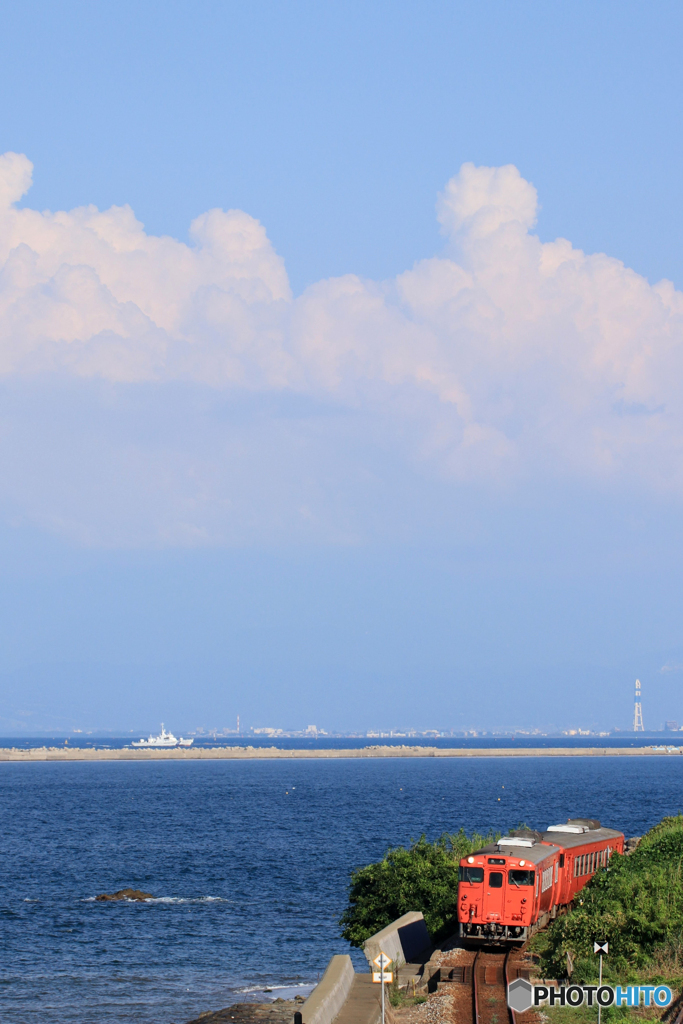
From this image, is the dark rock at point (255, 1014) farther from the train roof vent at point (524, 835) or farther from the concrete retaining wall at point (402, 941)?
the train roof vent at point (524, 835)

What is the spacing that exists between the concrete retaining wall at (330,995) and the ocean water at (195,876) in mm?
9829

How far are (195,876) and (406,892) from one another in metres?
30.9

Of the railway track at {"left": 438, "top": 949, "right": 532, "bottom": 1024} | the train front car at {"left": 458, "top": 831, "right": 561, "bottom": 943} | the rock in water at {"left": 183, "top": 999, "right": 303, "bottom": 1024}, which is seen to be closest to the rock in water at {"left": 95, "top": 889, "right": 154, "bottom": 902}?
the rock in water at {"left": 183, "top": 999, "right": 303, "bottom": 1024}

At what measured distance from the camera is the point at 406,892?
131ft

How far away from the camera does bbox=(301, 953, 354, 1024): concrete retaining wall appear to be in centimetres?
2408

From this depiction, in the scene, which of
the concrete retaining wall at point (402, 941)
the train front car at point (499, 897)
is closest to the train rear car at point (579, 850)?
the train front car at point (499, 897)

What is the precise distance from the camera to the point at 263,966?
43.4 meters

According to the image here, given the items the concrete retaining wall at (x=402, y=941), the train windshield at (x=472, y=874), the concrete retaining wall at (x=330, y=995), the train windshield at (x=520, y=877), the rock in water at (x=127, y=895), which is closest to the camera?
the concrete retaining wall at (x=330, y=995)

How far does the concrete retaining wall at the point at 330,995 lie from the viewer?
24.1 metres

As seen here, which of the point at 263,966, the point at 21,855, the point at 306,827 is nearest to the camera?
the point at 263,966

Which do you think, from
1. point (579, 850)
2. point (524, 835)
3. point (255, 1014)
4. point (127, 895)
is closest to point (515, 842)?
point (524, 835)

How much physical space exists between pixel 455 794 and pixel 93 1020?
354 ft

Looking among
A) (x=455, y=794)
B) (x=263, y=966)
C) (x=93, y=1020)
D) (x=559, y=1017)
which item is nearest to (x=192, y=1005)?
(x=93, y=1020)

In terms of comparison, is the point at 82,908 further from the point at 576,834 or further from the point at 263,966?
the point at 576,834
